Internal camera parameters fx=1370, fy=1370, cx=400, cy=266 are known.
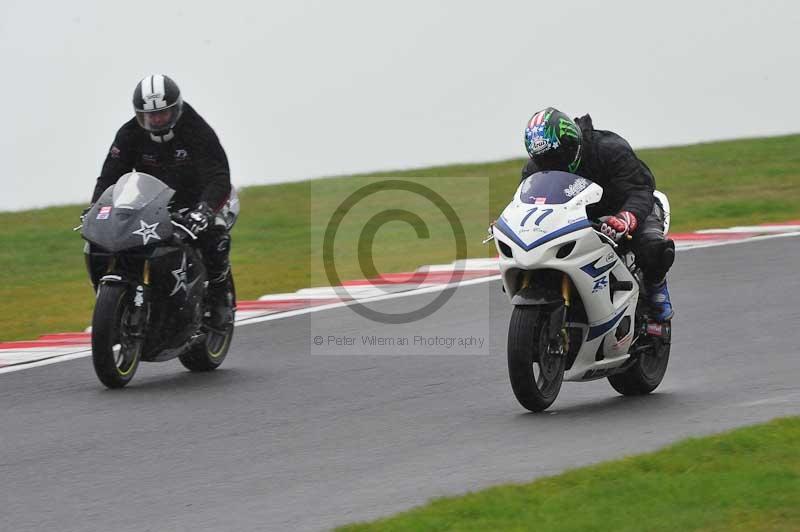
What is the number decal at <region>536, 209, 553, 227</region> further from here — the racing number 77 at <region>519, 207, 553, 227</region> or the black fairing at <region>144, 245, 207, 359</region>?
the black fairing at <region>144, 245, 207, 359</region>

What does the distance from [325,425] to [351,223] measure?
1007 cm

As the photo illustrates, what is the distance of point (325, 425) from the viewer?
6828mm

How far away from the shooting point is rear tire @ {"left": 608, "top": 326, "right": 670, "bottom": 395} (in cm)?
721

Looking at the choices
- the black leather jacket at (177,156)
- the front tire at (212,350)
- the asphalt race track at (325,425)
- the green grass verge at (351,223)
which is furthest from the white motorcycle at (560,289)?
the green grass verge at (351,223)

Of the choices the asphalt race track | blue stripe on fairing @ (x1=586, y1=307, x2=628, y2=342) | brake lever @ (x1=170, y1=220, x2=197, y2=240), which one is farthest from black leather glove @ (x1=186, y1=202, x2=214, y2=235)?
blue stripe on fairing @ (x1=586, y1=307, x2=628, y2=342)

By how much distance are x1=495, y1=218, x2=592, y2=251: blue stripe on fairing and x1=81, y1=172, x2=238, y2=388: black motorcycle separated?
226 centimetres

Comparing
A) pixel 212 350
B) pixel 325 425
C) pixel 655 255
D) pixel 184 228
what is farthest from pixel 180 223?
pixel 655 255

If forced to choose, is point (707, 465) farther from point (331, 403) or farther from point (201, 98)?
point (201, 98)

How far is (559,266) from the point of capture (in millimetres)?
6449

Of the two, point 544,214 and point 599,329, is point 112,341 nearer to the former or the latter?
point 544,214

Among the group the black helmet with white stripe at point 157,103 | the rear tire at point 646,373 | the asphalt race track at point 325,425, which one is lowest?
the asphalt race track at point 325,425

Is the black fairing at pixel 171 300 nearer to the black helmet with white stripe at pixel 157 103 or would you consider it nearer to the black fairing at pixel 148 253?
the black fairing at pixel 148 253

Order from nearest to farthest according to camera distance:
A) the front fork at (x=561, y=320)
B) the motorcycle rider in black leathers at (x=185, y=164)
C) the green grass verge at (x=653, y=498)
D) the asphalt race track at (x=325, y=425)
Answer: the green grass verge at (x=653, y=498)
the asphalt race track at (x=325, y=425)
the front fork at (x=561, y=320)
the motorcycle rider in black leathers at (x=185, y=164)

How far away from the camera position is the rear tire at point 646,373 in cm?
721
